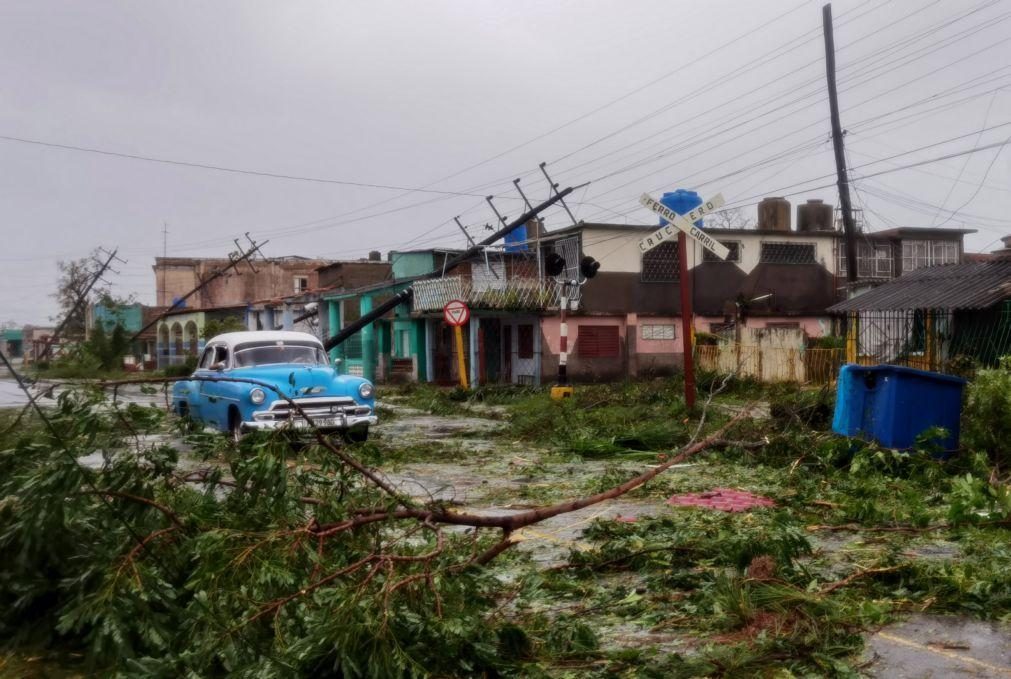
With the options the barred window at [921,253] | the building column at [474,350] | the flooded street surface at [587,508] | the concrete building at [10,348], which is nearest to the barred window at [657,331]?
the building column at [474,350]

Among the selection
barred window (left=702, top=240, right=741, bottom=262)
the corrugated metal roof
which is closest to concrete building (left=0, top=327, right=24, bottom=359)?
the corrugated metal roof

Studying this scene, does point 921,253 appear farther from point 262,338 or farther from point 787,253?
point 262,338

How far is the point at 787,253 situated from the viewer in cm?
3278

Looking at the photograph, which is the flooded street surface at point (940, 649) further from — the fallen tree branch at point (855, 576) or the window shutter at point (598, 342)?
the window shutter at point (598, 342)

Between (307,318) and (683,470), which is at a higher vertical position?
(307,318)

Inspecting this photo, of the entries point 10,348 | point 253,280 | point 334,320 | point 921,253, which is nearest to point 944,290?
point 921,253

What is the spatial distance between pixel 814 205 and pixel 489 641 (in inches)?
1318

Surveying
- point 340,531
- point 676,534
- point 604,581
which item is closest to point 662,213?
point 676,534

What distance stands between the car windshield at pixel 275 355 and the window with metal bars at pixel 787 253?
21.2 metres

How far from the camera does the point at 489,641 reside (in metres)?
4.30

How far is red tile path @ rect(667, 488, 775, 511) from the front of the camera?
844 cm

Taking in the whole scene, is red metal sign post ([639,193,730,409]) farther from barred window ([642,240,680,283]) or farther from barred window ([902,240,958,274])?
barred window ([902,240,958,274])

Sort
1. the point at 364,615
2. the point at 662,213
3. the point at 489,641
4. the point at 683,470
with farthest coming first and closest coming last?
the point at 662,213 < the point at 683,470 < the point at 489,641 < the point at 364,615

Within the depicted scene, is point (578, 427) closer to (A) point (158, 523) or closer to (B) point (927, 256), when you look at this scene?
(A) point (158, 523)
